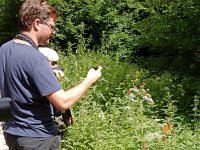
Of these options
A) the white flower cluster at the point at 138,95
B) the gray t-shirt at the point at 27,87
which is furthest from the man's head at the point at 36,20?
the white flower cluster at the point at 138,95

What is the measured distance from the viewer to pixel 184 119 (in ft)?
19.3

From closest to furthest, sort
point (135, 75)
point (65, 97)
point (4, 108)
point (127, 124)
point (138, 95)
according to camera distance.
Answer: point (4, 108) → point (65, 97) → point (127, 124) → point (138, 95) → point (135, 75)

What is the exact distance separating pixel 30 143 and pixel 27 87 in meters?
0.34

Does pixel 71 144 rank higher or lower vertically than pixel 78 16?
lower

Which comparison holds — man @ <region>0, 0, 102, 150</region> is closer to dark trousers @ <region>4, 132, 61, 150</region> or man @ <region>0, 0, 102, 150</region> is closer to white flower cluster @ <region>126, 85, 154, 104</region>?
dark trousers @ <region>4, 132, 61, 150</region>

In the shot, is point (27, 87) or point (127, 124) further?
point (127, 124)

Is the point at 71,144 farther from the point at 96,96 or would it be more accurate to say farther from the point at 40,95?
the point at 40,95

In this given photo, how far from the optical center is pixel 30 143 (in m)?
3.03

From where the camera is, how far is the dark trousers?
3033 millimetres

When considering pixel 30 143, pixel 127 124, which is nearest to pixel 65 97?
pixel 30 143

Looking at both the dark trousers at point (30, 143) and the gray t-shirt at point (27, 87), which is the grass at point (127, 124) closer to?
the dark trousers at point (30, 143)

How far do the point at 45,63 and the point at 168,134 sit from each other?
78.4 inches

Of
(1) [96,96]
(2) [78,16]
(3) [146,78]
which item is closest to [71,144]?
(1) [96,96]

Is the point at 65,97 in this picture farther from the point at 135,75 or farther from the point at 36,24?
the point at 135,75
